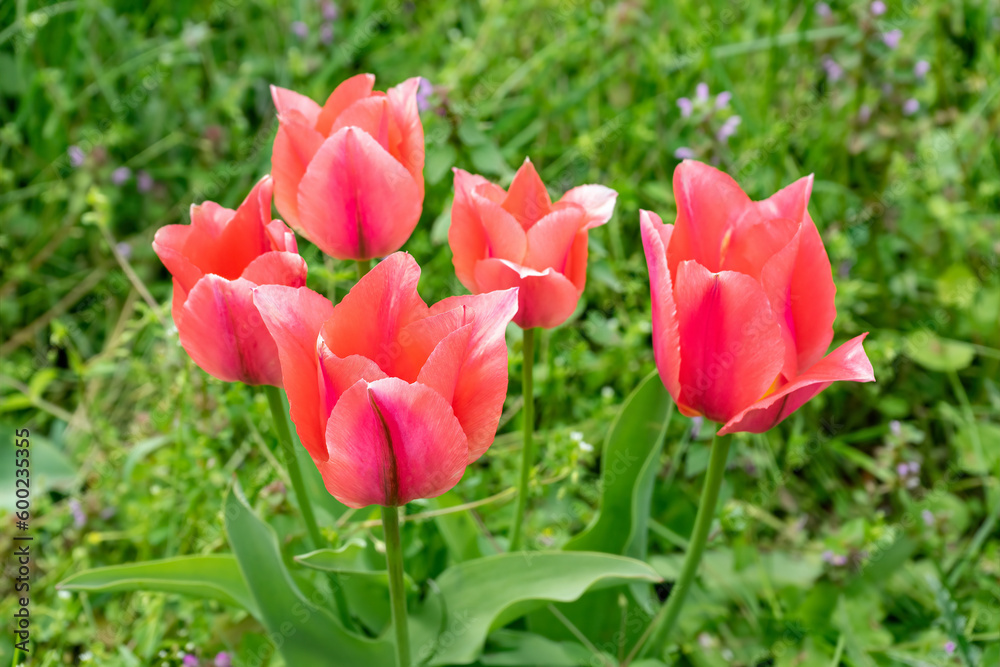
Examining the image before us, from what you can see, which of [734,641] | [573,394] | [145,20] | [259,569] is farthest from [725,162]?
[145,20]

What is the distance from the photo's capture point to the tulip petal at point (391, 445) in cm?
55

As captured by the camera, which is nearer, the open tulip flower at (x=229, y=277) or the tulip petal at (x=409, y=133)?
the open tulip flower at (x=229, y=277)

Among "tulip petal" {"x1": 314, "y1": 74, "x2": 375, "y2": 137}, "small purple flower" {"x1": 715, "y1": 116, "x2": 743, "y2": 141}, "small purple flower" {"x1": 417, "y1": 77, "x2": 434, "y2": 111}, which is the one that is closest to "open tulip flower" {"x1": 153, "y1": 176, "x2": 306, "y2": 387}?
"tulip petal" {"x1": 314, "y1": 74, "x2": 375, "y2": 137}

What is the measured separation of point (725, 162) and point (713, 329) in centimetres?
113

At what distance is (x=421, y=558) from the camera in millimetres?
1070

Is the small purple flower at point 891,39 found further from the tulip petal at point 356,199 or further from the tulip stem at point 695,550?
the tulip petal at point 356,199

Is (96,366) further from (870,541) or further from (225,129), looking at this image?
(870,541)

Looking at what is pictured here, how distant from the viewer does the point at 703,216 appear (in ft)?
2.37

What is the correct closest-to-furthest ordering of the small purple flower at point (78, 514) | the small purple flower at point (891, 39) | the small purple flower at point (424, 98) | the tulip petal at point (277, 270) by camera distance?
the tulip petal at point (277, 270) → the small purple flower at point (78, 514) → the small purple flower at point (424, 98) → the small purple flower at point (891, 39)

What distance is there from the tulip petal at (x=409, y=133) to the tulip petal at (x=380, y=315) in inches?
9.0

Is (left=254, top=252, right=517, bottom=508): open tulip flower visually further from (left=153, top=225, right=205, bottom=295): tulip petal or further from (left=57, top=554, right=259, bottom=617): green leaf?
(left=57, top=554, right=259, bottom=617): green leaf

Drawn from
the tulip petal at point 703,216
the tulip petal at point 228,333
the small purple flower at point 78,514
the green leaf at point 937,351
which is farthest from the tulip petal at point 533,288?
the green leaf at point 937,351

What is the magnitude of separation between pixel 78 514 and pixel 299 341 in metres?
1.00

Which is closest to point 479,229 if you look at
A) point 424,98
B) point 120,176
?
point 424,98
